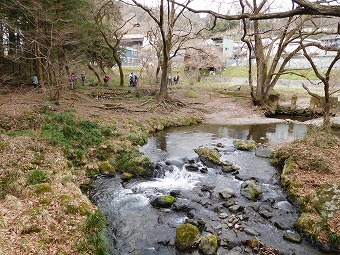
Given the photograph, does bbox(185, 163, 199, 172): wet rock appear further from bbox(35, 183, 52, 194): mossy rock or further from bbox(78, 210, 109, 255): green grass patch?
bbox(35, 183, 52, 194): mossy rock

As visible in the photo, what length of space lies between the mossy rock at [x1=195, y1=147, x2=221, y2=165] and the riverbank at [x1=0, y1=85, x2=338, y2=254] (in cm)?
350

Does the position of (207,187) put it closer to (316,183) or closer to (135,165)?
(135,165)

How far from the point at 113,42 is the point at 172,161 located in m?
22.8

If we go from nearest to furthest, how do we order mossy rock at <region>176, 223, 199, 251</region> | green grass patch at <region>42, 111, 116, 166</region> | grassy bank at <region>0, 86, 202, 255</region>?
grassy bank at <region>0, 86, 202, 255</region>
mossy rock at <region>176, 223, 199, 251</region>
green grass patch at <region>42, 111, 116, 166</region>

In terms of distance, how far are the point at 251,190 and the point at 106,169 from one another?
5.72 metres

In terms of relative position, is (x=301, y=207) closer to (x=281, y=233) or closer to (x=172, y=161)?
(x=281, y=233)

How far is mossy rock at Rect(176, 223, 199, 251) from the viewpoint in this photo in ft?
20.7

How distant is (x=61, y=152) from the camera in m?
10.6

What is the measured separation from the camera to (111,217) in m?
7.64

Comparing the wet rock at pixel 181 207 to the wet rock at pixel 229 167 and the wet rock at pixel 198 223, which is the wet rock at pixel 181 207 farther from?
the wet rock at pixel 229 167

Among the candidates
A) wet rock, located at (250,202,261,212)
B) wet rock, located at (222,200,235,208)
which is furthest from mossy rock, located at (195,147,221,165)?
A: wet rock, located at (250,202,261,212)

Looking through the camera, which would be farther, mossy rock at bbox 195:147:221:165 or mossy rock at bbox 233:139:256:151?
mossy rock at bbox 233:139:256:151

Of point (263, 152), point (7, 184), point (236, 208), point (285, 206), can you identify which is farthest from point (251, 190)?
point (7, 184)

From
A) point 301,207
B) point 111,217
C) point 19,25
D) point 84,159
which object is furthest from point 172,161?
point 19,25
